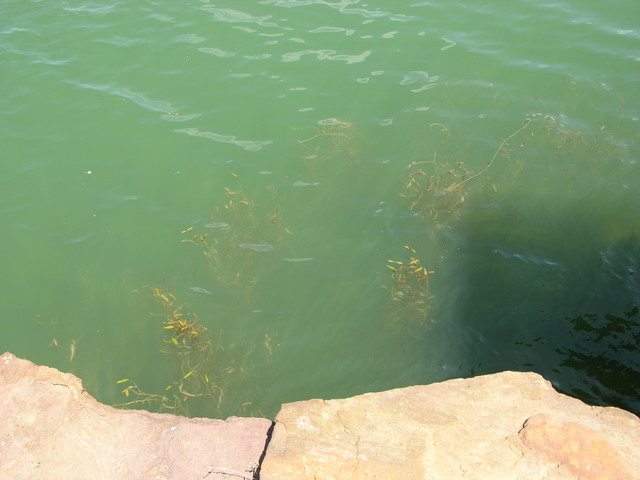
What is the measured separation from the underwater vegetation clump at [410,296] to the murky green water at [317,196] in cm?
2

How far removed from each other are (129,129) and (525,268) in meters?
3.85

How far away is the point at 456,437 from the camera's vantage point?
304cm

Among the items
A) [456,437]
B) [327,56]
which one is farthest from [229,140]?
[456,437]

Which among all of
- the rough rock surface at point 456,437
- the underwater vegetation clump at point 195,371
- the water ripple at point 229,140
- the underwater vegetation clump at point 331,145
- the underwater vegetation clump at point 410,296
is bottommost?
the underwater vegetation clump at point 195,371

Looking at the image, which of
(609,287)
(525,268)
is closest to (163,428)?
(525,268)

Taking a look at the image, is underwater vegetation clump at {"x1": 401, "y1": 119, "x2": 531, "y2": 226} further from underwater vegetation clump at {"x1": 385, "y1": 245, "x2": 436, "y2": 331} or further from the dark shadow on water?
underwater vegetation clump at {"x1": 385, "y1": 245, "x2": 436, "y2": 331}

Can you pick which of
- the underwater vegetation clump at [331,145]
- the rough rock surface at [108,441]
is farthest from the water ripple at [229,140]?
the rough rock surface at [108,441]

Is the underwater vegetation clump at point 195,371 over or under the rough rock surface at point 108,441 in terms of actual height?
under

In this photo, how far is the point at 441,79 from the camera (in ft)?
20.1

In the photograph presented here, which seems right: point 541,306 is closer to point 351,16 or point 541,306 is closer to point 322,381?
point 322,381

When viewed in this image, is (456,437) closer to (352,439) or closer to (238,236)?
(352,439)

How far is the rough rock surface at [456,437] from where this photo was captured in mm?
2873

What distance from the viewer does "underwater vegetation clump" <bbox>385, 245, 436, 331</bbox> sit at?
14.1 ft

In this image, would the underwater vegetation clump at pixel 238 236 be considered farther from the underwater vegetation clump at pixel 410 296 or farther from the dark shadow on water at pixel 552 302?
the dark shadow on water at pixel 552 302
